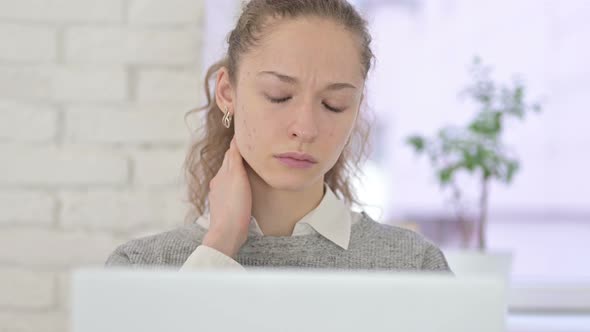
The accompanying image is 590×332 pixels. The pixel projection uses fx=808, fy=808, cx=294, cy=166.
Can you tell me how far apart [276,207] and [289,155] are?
167 mm

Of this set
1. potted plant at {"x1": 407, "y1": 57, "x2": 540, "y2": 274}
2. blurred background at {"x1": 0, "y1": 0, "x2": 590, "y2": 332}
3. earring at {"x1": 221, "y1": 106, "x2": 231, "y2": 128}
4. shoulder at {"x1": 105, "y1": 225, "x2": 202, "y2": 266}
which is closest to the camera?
shoulder at {"x1": 105, "y1": 225, "x2": 202, "y2": 266}

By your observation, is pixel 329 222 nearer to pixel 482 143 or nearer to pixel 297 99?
pixel 297 99

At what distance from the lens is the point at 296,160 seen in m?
1.31

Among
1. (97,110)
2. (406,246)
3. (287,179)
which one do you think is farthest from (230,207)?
(97,110)

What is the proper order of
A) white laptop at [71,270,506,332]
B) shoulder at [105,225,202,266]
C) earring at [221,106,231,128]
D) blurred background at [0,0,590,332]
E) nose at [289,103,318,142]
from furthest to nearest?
blurred background at [0,0,590,332] < earring at [221,106,231,128] < shoulder at [105,225,202,266] < nose at [289,103,318,142] < white laptop at [71,270,506,332]

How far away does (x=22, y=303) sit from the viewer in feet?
6.11

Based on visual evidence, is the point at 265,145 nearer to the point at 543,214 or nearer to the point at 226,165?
the point at 226,165

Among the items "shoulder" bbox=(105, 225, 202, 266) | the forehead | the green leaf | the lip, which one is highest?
the forehead

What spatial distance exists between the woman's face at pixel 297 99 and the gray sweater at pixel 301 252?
112 mm

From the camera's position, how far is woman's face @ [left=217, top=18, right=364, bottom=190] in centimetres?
130

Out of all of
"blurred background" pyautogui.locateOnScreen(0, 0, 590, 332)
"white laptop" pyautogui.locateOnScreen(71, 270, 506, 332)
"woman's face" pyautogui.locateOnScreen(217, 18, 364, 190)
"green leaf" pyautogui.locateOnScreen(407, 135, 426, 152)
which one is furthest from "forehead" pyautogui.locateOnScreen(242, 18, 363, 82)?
"white laptop" pyautogui.locateOnScreen(71, 270, 506, 332)

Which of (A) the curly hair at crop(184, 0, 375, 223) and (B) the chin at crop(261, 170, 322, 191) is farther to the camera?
(A) the curly hair at crop(184, 0, 375, 223)

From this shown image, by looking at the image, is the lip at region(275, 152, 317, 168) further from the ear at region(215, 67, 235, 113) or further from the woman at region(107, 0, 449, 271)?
the ear at region(215, 67, 235, 113)

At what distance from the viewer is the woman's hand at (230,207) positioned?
1.30 meters
